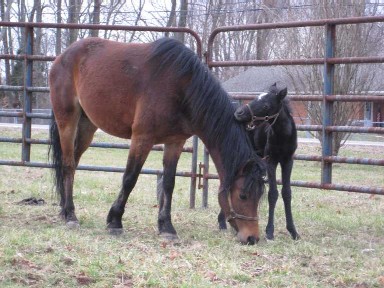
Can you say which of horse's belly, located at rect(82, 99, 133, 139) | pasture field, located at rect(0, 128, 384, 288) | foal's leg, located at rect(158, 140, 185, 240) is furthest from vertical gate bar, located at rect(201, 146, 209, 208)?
horse's belly, located at rect(82, 99, 133, 139)

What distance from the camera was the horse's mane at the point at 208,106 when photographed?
17.5 ft

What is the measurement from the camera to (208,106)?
5.46 metres

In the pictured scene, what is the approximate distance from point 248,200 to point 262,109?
2.65ft

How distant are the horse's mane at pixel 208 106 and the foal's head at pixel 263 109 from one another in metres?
0.10

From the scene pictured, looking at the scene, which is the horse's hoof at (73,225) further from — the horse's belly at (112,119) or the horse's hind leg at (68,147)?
the horse's belly at (112,119)

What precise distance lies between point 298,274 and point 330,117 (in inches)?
107

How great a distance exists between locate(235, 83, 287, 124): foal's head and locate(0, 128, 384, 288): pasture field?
3.51 ft

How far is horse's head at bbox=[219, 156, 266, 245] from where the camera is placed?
17.1 feet

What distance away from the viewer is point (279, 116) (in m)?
5.57

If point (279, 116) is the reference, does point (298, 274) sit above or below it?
below

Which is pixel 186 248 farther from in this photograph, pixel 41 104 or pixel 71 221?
pixel 41 104

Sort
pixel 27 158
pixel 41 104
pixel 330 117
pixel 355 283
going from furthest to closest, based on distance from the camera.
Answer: pixel 41 104 < pixel 27 158 < pixel 330 117 < pixel 355 283

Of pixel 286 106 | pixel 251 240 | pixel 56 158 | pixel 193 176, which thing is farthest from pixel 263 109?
pixel 56 158

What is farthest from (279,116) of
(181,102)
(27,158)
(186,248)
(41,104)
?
(41,104)
